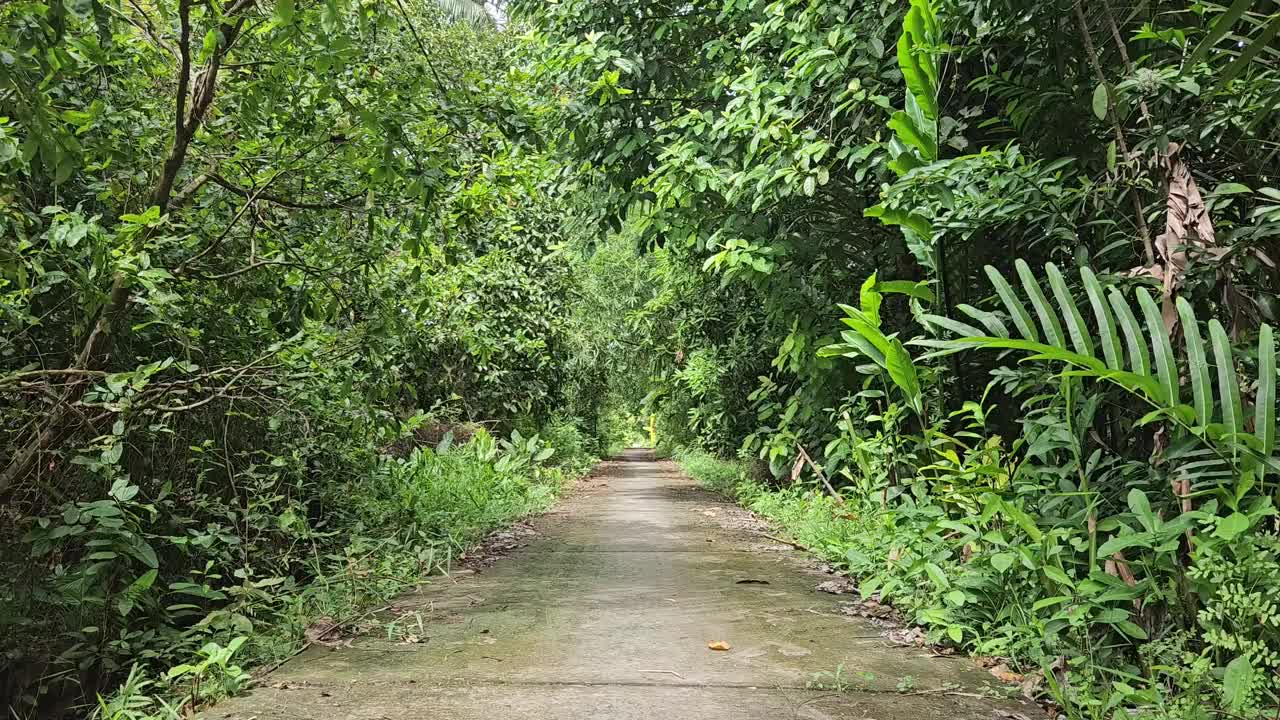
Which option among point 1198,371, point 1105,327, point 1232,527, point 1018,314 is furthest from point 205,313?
point 1232,527

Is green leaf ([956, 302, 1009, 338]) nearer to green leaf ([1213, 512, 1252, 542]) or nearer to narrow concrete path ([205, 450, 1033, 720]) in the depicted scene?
green leaf ([1213, 512, 1252, 542])

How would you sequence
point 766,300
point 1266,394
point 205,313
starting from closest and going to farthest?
1. point 1266,394
2. point 205,313
3. point 766,300

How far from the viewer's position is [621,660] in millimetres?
3385

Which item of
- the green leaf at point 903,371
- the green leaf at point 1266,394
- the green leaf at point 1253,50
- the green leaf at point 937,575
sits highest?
the green leaf at point 1253,50

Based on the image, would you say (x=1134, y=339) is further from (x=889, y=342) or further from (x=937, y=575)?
(x=937, y=575)

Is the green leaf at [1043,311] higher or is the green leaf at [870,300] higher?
the green leaf at [870,300]

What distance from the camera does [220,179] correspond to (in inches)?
171

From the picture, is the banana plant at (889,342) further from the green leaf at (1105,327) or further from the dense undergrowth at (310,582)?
the dense undergrowth at (310,582)

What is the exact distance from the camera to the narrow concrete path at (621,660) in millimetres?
2834

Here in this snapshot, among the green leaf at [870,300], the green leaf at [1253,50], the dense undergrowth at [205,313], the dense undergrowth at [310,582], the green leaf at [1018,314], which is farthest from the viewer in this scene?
the green leaf at [870,300]

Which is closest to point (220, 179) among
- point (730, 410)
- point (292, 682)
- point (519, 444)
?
point (292, 682)

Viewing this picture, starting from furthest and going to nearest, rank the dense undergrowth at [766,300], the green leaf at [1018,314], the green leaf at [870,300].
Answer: the green leaf at [870,300], the green leaf at [1018,314], the dense undergrowth at [766,300]

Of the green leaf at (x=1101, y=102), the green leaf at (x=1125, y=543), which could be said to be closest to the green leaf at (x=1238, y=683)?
the green leaf at (x=1125, y=543)

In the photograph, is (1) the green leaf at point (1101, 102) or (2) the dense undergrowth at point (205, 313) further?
(2) the dense undergrowth at point (205, 313)
